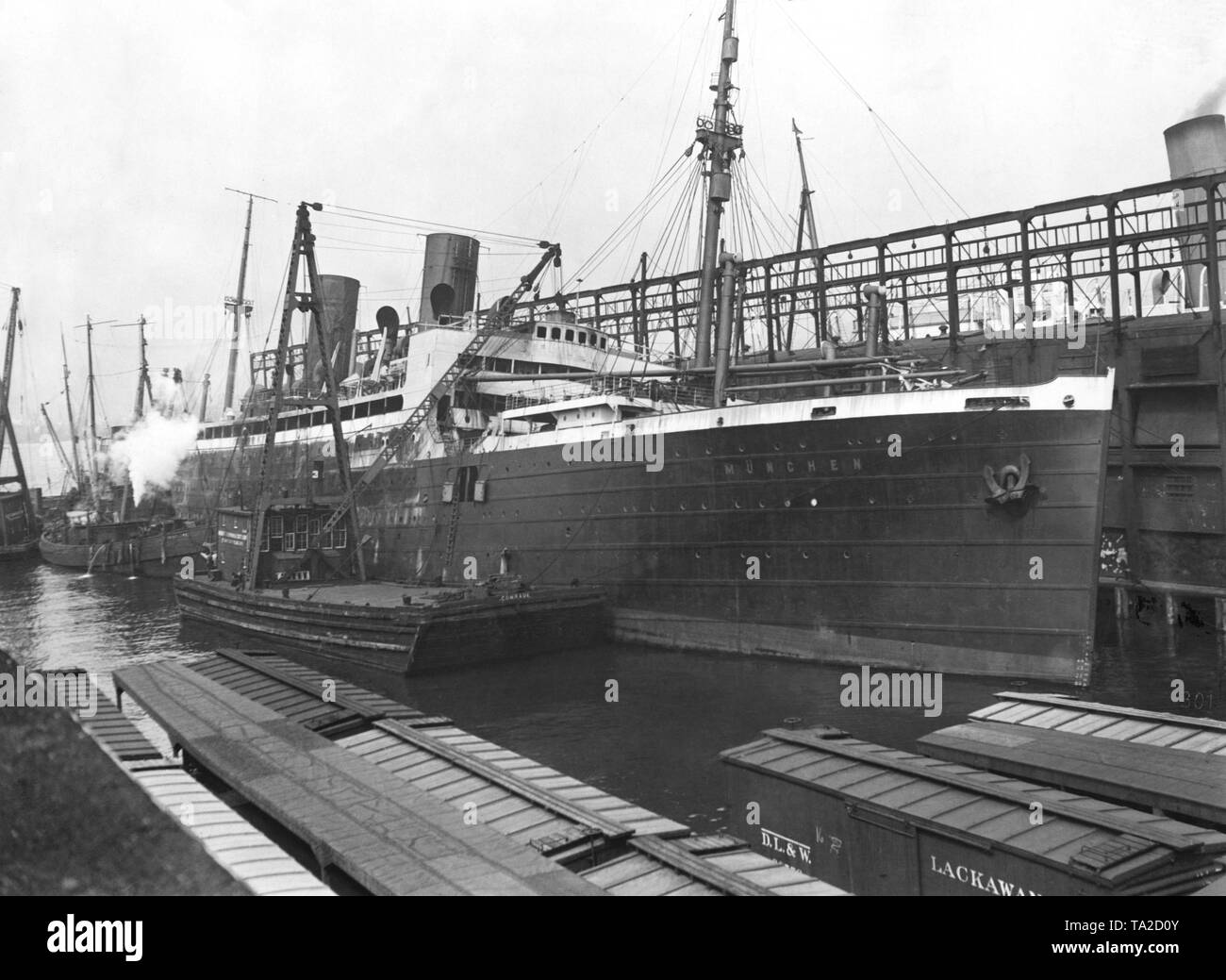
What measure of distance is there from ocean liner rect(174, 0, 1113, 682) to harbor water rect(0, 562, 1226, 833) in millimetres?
1341

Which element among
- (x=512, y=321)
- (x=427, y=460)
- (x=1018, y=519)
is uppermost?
(x=512, y=321)

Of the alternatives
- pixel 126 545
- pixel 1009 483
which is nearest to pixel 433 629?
pixel 1009 483

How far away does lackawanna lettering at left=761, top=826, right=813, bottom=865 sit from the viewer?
8859 millimetres

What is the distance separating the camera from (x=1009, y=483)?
1898 centimetres

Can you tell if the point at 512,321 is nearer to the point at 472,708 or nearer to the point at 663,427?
the point at 663,427

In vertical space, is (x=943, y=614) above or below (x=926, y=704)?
above

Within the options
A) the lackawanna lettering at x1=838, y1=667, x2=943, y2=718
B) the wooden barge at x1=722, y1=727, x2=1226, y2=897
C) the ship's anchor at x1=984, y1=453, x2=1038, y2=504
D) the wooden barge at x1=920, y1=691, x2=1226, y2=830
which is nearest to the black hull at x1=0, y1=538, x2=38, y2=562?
the lackawanna lettering at x1=838, y1=667, x2=943, y2=718

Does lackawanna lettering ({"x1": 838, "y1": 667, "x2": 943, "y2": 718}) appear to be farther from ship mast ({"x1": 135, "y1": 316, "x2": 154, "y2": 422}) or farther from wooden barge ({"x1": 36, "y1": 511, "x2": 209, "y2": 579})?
ship mast ({"x1": 135, "y1": 316, "x2": 154, "y2": 422})

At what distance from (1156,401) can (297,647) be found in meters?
28.1

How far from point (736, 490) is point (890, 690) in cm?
601

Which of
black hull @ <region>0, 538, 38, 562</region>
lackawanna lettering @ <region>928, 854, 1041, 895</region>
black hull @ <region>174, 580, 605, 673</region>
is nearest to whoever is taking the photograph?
lackawanna lettering @ <region>928, 854, 1041, 895</region>
